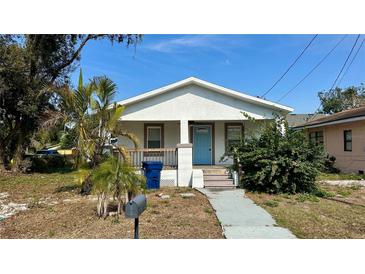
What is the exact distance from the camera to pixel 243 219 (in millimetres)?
6047

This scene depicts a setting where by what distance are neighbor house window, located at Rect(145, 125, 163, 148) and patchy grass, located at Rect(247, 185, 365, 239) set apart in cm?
650

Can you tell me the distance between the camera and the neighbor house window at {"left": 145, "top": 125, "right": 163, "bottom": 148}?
14.2 meters

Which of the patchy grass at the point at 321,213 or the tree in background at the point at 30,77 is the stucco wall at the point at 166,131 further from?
the patchy grass at the point at 321,213

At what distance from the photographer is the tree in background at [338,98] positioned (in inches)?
1631

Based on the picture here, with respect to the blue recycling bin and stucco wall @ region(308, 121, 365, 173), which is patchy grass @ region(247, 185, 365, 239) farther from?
stucco wall @ region(308, 121, 365, 173)

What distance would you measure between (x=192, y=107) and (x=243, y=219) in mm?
7344

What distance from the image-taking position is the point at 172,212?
6664mm

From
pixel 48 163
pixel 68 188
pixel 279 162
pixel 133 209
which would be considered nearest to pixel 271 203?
pixel 279 162

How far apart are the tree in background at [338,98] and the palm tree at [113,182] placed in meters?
44.1

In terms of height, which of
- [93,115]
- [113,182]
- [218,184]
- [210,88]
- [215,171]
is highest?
[210,88]

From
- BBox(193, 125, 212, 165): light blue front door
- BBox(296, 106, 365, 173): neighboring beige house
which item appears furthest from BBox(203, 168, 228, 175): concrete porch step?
BBox(296, 106, 365, 173): neighboring beige house

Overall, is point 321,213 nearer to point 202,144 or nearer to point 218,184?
point 218,184

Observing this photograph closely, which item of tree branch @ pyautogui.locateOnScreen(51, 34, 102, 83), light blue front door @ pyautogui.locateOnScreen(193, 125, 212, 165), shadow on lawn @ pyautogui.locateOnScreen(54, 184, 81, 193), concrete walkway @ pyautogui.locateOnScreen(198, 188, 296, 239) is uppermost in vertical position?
tree branch @ pyautogui.locateOnScreen(51, 34, 102, 83)
